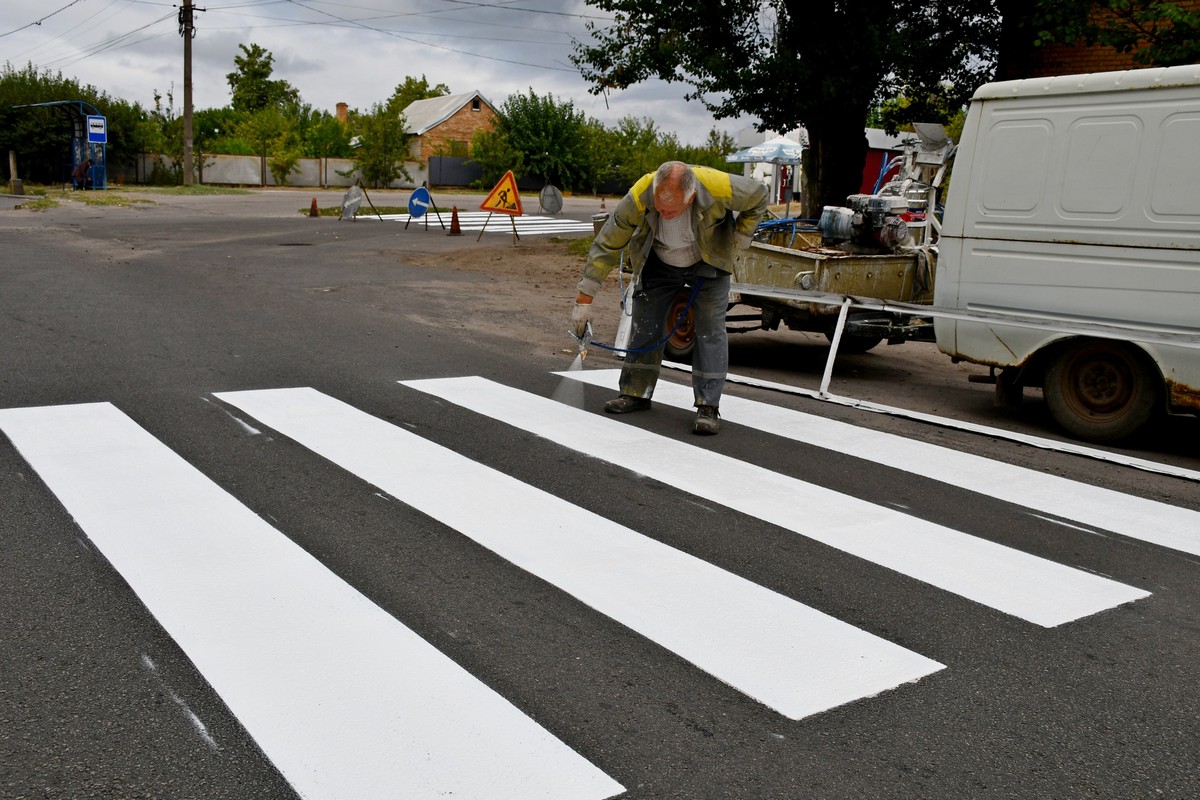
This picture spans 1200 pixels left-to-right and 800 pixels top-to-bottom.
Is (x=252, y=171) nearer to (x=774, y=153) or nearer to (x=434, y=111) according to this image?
(x=434, y=111)

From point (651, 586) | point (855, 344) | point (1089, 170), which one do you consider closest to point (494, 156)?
point (855, 344)

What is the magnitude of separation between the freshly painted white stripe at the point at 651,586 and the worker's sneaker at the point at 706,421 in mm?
1648

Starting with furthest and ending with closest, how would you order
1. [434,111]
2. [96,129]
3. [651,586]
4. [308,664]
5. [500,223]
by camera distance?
[434,111], [96,129], [500,223], [651,586], [308,664]

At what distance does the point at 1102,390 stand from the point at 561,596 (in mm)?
4894

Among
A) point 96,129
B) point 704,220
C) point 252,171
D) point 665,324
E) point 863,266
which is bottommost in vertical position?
point 252,171

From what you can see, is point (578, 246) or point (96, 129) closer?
point (578, 246)

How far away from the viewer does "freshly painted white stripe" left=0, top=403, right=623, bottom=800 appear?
3.00 meters

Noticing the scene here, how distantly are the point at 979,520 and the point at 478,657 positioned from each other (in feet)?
9.72

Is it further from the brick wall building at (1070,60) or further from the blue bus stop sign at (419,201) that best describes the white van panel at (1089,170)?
the blue bus stop sign at (419,201)

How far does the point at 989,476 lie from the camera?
6438mm

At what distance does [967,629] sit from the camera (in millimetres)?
4141

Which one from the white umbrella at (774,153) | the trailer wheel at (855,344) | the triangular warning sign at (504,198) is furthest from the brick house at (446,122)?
the trailer wheel at (855,344)

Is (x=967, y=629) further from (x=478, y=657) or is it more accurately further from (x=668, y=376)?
(x=668, y=376)

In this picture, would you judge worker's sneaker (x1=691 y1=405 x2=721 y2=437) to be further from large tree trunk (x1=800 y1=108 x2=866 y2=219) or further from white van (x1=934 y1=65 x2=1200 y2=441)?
large tree trunk (x1=800 y1=108 x2=866 y2=219)
